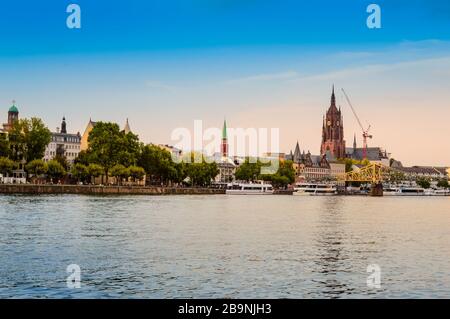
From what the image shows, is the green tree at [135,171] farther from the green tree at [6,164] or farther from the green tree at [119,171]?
the green tree at [6,164]

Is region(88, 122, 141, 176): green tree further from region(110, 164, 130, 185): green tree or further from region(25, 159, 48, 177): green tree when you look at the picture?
region(25, 159, 48, 177): green tree

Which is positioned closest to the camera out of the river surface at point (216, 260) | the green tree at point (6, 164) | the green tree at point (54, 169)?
the river surface at point (216, 260)

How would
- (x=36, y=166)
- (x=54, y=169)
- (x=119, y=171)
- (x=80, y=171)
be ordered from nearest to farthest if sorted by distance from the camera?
(x=36, y=166) < (x=54, y=169) < (x=119, y=171) < (x=80, y=171)

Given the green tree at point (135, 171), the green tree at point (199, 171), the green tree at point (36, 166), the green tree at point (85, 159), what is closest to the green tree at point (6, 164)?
the green tree at point (36, 166)

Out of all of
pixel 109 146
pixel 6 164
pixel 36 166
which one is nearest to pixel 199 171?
pixel 109 146

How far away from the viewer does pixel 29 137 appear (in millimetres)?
124625

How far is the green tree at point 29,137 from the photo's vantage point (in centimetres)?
12469

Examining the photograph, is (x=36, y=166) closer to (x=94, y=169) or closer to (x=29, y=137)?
(x=29, y=137)

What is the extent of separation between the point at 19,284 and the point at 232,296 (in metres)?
7.40

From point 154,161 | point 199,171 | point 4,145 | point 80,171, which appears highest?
point 4,145

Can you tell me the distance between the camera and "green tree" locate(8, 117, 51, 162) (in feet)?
409
